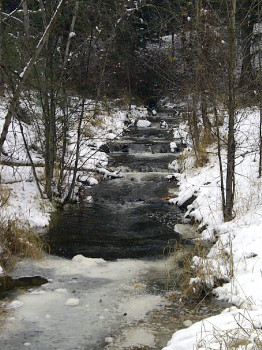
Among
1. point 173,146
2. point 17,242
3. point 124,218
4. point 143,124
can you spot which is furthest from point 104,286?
point 143,124

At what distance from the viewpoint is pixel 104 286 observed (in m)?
5.63

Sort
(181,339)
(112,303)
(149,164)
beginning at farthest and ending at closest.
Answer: (149,164), (112,303), (181,339)

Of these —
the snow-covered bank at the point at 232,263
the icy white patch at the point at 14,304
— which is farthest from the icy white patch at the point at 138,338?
the icy white patch at the point at 14,304

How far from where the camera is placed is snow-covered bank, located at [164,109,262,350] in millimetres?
3502

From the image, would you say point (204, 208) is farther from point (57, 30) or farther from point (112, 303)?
point (57, 30)

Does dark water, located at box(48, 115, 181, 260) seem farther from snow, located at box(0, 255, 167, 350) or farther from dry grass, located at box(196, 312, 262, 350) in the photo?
dry grass, located at box(196, 312, 262, 350)

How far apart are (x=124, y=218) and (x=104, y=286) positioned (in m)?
3.48

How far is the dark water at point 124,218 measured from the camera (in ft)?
23.8

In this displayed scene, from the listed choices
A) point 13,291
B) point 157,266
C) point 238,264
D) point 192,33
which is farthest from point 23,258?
point 192,33

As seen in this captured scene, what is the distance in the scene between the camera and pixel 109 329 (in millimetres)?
4500

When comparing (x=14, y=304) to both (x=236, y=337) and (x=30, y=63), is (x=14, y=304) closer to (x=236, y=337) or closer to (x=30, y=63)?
(x=236, y=337)

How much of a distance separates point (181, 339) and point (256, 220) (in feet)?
10.2

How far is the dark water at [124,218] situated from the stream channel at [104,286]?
2 centimetres

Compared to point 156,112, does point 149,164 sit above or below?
below
